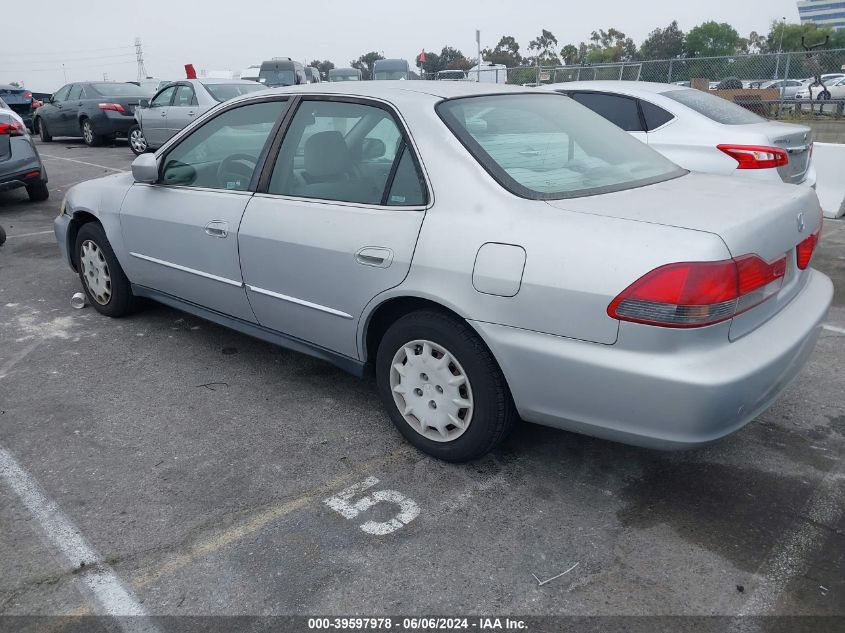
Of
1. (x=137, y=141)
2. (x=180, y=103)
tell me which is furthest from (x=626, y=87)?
(x=137, y=141)

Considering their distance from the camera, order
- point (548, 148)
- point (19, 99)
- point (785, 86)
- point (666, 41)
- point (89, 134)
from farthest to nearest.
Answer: point (666, 41)
point (19, 99)
point (89, 134)
point (785, 86)
point (548, 148)

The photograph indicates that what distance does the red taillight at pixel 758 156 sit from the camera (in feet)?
19.7

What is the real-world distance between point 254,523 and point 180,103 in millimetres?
12382

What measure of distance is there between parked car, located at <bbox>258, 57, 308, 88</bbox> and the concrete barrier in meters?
17.3

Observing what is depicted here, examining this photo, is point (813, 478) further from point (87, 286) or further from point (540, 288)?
point (87, 286)

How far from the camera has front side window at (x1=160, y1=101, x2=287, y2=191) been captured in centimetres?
379

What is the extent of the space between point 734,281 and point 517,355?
30.8 inches

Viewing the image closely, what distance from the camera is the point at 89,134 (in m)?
17.2

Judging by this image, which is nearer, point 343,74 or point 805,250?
point 805,250

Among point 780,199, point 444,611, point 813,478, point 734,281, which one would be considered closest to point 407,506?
point 444,611

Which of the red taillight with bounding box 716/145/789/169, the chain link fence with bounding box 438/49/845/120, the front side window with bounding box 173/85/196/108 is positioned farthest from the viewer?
the chain link fence with bounding box 438/49/845/120

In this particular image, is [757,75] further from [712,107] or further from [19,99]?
[19,99]

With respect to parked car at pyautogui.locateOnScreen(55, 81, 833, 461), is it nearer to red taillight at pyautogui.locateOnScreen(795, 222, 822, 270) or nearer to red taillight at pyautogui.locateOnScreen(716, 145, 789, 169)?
red taillight at pyautogui.locateOnScreen(795, 222, 822, 270)

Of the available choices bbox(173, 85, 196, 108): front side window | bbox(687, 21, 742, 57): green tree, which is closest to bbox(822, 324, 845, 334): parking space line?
bbox(173, 85, 196, 108): front side window
